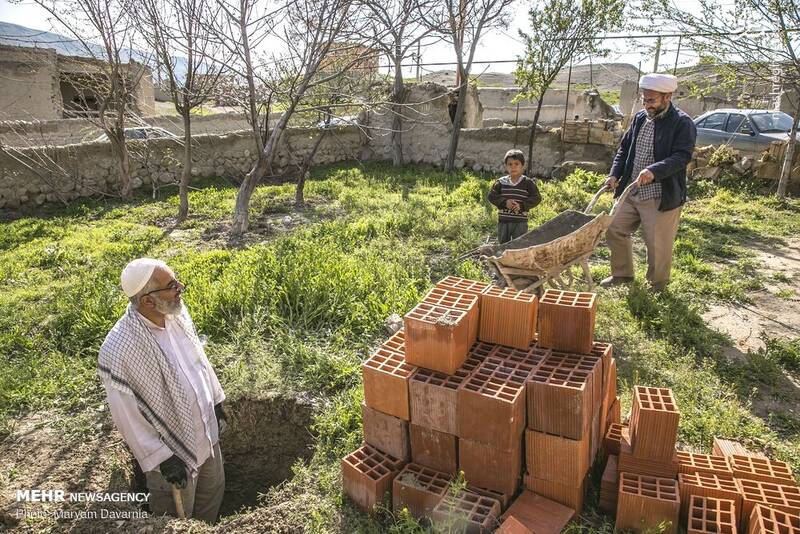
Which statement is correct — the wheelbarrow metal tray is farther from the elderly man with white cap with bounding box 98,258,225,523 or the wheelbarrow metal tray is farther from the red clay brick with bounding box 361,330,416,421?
the elderly man with white cap with bounding box 98,258,225,523

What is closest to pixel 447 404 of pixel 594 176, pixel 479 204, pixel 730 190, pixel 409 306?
pixel 409 306

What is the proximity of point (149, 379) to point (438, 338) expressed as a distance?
5.35ft

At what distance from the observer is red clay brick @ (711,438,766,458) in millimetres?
3064

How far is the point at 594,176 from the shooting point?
10.7 meters

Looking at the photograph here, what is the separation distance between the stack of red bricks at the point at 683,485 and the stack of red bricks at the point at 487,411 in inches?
8.2

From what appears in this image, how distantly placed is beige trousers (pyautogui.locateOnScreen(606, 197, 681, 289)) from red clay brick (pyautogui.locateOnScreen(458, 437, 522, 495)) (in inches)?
141

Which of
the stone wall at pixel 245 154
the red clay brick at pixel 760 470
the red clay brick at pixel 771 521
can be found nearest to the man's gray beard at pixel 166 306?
the red clay brick at pixel 771 521

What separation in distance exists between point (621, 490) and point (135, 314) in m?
2.76

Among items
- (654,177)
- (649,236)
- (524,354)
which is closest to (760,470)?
(524,354)

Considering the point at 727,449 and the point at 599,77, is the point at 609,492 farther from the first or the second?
the point at 599,77

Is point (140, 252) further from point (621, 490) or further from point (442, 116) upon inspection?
point (442, 116)

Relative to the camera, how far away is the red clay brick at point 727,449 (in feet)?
10.1

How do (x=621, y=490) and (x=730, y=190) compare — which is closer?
(x=621, y=490)

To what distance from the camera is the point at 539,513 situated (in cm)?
262
